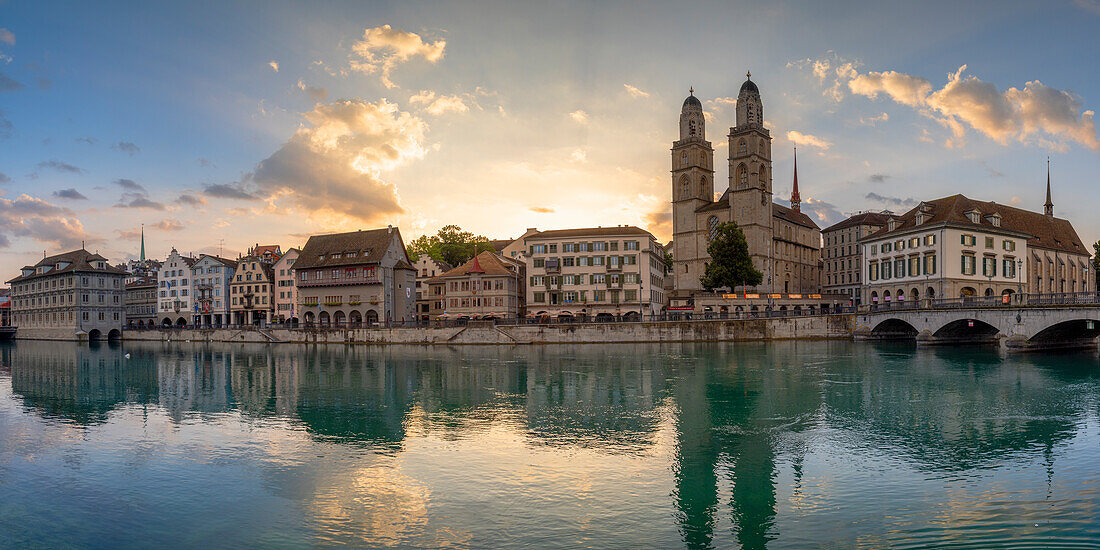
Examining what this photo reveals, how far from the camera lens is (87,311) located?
10725cm

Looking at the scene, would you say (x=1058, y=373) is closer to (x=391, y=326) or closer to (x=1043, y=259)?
(x=1043, y=259)

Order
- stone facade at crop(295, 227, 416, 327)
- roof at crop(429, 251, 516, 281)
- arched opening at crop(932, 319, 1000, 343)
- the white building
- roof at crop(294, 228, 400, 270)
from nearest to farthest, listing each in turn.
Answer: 1. arched opening at crop(932, 319, 1000, 343)
2. roof at crop(429, 251, 516, 281)
3. stone facade at crop(295, 227, 416, 327)
4. roof at crop(294, 228, 400, 270)
5. the white building

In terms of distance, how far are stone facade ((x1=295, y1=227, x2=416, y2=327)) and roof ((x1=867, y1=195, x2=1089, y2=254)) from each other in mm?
60859

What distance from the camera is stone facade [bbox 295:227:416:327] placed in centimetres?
8538

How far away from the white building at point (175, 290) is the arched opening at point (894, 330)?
4081 inches

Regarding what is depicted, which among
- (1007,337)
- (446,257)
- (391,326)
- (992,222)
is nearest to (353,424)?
(1007,337)

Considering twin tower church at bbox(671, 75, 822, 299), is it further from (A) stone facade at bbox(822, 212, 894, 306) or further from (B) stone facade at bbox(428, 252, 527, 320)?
(B) stone facade at bbox(428, 252, 527, 320)

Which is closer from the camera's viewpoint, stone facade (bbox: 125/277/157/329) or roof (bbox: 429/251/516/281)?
roof (bbox: 429/251/516/281)

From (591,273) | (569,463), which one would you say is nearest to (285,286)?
(591,273)

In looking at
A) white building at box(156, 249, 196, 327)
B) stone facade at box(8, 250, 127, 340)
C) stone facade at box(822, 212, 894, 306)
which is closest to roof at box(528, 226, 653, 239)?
stone facade at box(822, 212, 894, 306)

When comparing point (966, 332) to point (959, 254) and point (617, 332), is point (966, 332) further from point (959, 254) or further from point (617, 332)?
point (617, 332)

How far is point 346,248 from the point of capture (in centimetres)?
8900

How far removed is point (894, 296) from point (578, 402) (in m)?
61.8

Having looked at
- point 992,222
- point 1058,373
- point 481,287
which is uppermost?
point 992,222
